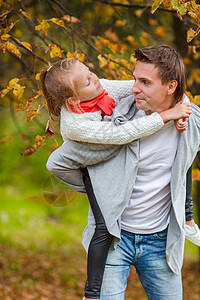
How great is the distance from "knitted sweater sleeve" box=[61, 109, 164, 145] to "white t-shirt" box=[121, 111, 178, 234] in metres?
0.11

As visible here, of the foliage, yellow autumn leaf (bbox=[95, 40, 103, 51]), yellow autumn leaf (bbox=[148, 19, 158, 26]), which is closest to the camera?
the foliage

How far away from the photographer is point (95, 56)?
10.1ft

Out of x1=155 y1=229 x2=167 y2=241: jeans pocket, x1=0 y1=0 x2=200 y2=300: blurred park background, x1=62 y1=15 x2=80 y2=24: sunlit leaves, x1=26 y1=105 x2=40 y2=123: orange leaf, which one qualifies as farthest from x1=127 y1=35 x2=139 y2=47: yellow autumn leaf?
x1=155 y1=229 x2=167 y2=241: jeans pocket

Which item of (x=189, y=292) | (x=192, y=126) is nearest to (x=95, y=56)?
(x=192, y=126)

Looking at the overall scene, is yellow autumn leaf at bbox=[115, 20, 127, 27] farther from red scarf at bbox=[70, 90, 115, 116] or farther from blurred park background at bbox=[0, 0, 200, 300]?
red scarf at bbox=[70, 90, 115, 116]

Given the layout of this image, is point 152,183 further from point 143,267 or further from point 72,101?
point 72,101

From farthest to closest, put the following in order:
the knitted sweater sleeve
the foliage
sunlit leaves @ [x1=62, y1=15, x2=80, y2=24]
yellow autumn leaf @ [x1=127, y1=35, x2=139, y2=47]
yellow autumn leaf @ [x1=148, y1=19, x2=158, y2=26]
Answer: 1. yellow autumn leaf @ [x1=148, y1=19, x2=158, y2=26]
2. yellow autumn leaf @ [x1=127, y1=35, x2=139, y2=47]
3. sunlit leaves @ [x1=62, y1=15, x2=80, y2=24]
4. the foliage
5. the knitted sweater sleeve

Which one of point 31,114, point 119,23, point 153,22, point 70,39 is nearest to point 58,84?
point 31,114

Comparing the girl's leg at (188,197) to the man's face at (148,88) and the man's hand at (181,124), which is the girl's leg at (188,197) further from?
the man's face at (148,88)

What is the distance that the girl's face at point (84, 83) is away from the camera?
177 cm

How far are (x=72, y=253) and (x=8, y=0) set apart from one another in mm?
4904

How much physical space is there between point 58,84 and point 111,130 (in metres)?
0.32

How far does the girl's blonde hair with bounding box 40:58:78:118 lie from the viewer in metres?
A: 1.76

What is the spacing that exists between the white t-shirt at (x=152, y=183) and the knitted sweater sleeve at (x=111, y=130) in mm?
108
